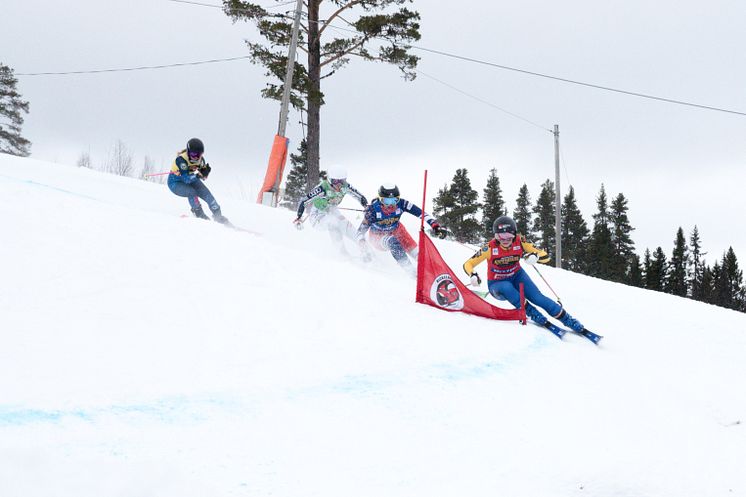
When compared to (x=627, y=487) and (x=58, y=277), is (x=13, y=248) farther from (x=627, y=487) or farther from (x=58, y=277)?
(x=627, y=487)

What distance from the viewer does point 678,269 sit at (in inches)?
2574

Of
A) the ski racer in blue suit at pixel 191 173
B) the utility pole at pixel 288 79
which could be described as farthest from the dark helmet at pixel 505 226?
the utility pole at pixel 288 79

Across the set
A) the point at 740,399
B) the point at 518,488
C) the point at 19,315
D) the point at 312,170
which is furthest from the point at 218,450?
the point at 312,170

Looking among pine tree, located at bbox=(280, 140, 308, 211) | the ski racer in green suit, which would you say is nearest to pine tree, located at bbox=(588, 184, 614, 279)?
pine tree, located at bbox=(280, 140, 308, 211)

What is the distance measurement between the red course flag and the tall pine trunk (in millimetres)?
10362

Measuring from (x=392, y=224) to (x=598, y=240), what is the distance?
52184mm

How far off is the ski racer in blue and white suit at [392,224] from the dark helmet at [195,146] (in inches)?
113

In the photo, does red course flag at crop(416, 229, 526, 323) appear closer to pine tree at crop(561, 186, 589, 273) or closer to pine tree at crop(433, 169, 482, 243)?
pine tree at crop(433, 169, 482, 243)

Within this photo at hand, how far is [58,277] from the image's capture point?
14.1 feet

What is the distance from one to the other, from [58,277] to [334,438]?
2.64 m

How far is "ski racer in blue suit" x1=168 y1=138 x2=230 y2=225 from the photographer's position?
353 inches

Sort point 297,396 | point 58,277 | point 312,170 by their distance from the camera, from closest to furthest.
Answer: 1. point 297,396
2. point 58,277
3. point 312,170

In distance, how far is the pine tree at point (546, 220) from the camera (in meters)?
60.2

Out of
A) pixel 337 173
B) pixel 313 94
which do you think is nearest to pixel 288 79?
pixel 313 94
